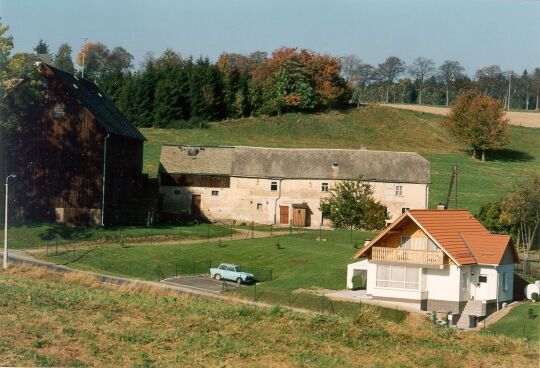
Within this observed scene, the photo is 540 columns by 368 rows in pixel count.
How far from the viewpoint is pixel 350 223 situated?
70875mm

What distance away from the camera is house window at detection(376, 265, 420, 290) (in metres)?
47.7

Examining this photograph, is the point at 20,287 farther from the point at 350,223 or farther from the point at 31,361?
the point at 350,223

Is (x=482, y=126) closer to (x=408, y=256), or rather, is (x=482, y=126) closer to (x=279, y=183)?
(x=279, y=183)

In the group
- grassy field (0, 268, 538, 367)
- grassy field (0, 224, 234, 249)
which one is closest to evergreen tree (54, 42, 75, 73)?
grassy field (0, 224, 234, 249)

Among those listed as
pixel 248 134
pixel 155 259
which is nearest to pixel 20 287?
pixel 155 259

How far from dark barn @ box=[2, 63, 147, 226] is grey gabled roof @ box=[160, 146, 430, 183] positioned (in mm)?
11607

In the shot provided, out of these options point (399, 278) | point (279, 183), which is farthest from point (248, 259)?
point (279, 183)

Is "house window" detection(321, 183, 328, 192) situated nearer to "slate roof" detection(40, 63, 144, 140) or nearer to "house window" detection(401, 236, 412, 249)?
"slate roof" detection(40, 63, 144, 140)

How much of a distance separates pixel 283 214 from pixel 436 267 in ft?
97.6

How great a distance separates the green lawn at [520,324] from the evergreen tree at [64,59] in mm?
95380

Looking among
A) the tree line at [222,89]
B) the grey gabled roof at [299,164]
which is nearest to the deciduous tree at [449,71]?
the tree line at [222,89]

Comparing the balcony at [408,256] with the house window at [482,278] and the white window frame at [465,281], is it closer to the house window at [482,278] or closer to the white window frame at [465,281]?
the white window frame at [465,281]

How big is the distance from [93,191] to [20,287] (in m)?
29.8

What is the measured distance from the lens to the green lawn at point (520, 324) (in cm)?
3825
